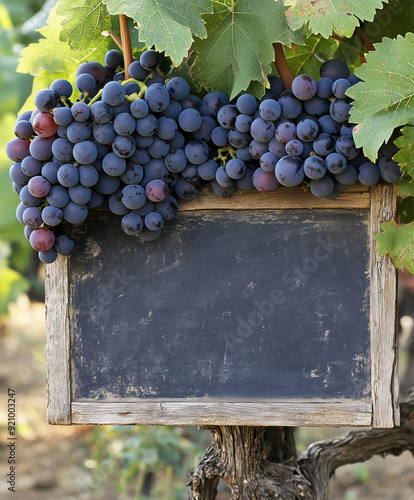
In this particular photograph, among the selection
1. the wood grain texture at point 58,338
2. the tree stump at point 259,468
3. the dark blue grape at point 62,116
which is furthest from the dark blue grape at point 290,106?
the tree stump at point 259,468

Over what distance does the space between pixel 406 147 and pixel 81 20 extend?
1.67 ft

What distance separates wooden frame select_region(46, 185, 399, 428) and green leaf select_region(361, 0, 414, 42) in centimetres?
27

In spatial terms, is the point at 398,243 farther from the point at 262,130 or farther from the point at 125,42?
the point at 125,42

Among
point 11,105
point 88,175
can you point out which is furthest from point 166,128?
point 11,105

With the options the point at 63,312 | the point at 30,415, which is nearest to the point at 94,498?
the point at 30,415

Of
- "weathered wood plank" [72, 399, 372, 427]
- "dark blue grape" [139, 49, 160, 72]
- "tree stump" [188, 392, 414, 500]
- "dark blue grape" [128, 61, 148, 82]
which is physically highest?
"dark blue grape" [139, 49, 160, 72]

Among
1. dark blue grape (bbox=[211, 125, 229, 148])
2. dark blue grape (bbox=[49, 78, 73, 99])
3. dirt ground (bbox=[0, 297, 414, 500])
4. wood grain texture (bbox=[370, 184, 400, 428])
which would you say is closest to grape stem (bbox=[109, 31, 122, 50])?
dark blue grape (bbox=[49, 78, 73, 99])

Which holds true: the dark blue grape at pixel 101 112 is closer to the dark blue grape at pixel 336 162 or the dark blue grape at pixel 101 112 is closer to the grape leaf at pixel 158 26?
the grape leaf at pixel 158 26

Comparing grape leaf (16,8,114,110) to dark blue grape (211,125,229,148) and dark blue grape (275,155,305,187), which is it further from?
dark blue grape (275,155,305,187)

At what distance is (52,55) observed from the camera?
106 centimetres

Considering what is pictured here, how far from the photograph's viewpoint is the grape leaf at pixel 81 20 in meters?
0.88

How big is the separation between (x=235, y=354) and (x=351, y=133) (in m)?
0.38

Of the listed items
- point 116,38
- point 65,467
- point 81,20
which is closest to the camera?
Result: point 81,20

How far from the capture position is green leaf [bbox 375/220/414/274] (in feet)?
2.86
